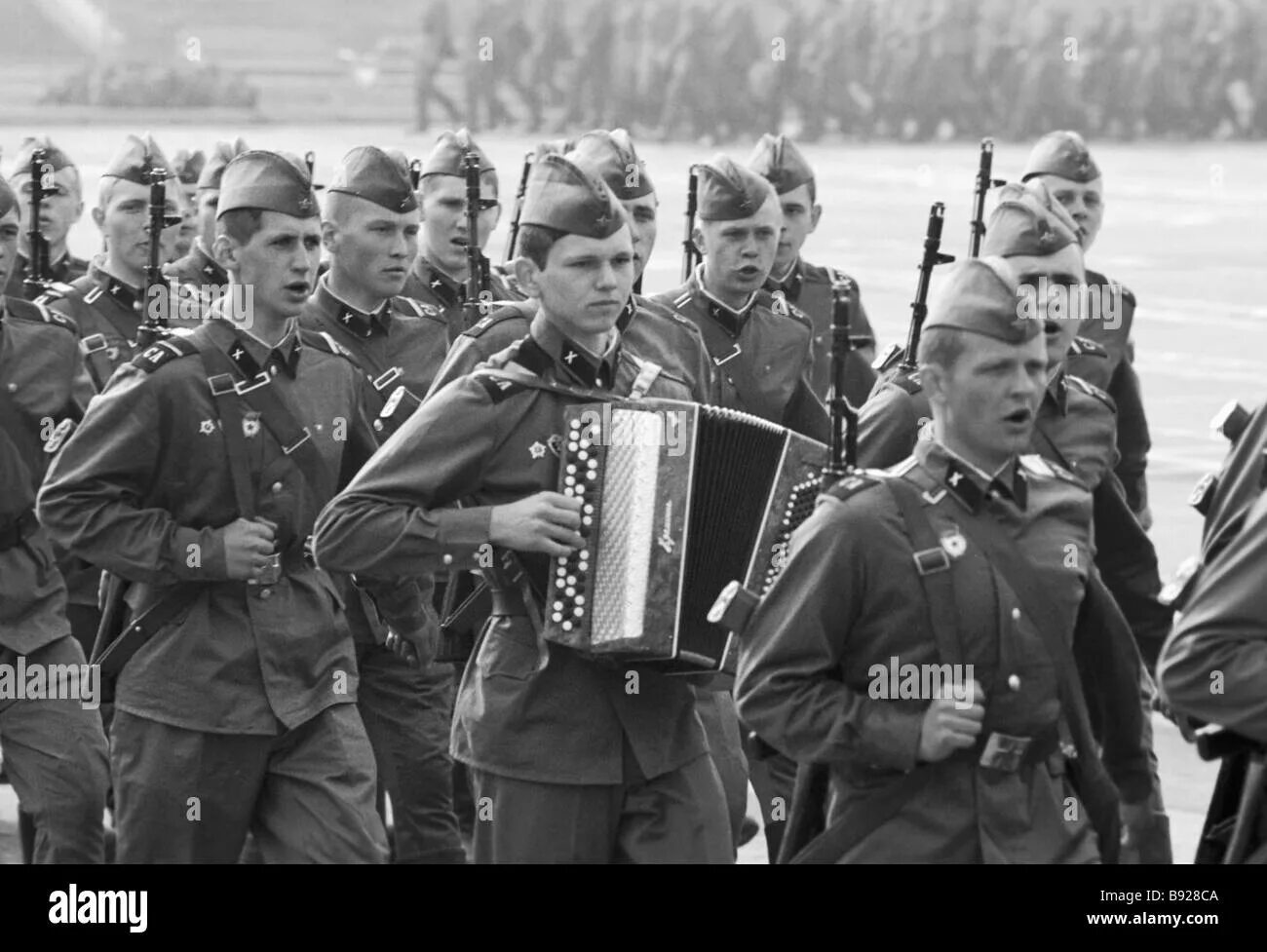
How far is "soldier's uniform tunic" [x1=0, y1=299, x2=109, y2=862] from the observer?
8.59m

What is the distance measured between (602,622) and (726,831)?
2.13ft

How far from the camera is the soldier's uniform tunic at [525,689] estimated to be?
7.10 meters

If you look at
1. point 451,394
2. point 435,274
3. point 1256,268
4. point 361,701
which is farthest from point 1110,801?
point 1256,268

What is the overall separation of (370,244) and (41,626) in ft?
6.25

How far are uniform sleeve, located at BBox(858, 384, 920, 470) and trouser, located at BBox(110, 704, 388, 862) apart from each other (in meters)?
1.70

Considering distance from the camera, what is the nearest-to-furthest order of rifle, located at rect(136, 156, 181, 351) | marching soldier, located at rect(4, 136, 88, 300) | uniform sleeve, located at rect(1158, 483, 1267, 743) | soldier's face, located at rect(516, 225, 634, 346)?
1. uniform sleeve, located at rect(1158, 483, 1267, 743)
2. soldier's face, located at rect(516, 225, 634, 346)
3. rifle, located at rect(136, 156, 181, 351)
4. marching soldier, located at rect(4, 136, 88, 300)

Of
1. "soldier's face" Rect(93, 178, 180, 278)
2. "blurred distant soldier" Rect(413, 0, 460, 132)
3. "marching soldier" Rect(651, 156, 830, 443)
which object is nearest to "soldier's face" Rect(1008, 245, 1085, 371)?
"marching soldier" Rect(651, 156, 830, 443)

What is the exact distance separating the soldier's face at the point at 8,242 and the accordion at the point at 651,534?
9.35 ft

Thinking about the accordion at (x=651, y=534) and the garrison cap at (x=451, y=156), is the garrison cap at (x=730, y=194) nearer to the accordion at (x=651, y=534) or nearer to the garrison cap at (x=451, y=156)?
the garrison cap at (x=451, y=156)

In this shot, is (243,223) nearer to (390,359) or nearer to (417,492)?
(417,492)

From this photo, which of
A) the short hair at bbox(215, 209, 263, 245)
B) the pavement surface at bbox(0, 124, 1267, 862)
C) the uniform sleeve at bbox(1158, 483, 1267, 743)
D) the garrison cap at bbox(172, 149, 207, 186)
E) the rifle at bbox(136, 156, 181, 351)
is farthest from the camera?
the pavement surface at bbox(0, 124, 1267, 862)

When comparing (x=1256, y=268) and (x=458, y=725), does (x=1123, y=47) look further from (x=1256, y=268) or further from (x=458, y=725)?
(x=458, y=725)

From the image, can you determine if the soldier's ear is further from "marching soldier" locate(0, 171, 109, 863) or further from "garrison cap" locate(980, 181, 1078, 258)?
"marching soldier" locate(0, 171, 109, 863)

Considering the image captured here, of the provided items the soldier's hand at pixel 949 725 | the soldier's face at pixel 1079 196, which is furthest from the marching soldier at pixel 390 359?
the soldier's hand at pixel 949 725
